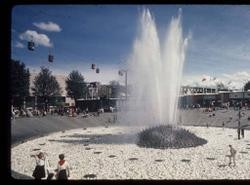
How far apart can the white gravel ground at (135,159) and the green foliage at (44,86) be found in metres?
42.8

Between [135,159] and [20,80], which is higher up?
[20,80]

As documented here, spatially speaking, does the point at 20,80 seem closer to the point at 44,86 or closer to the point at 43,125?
the point at 44,86

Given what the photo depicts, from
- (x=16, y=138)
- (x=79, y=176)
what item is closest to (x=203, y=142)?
(x=79, y=176)

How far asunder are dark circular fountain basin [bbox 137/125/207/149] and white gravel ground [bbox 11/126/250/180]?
0.85 meters

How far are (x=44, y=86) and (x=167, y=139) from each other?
49.9 m

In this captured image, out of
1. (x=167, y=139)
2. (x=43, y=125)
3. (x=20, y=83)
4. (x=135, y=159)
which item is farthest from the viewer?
(x=20, y=83)

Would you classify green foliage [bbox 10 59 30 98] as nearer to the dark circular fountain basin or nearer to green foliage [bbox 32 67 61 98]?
green foliage [bbox 32 67 61 98]

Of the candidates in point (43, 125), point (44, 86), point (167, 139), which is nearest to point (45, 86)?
point (44, 86)

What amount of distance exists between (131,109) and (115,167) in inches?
1504

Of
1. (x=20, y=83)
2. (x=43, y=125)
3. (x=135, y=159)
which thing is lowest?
(x=135, y=159)

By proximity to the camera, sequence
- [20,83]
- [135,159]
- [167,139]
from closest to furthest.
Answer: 1. [135,159]
2. [167,139]
3. [20,83]

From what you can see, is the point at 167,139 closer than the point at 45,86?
Yes

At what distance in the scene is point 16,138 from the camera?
25.8 meters

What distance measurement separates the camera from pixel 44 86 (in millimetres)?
68250
